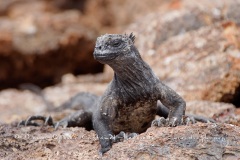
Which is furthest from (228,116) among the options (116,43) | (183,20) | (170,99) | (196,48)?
(183,20)

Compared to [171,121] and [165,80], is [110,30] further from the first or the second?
[171,121]

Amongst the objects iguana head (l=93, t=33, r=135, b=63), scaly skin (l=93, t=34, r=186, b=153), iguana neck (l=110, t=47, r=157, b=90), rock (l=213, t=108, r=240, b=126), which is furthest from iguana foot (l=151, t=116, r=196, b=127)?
rock (l=213, t=108, r=240, b=126)

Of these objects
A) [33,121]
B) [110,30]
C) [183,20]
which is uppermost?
[110,30]

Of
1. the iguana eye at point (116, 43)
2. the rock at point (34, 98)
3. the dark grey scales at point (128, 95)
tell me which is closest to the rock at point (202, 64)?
the rock at point (34, 98)

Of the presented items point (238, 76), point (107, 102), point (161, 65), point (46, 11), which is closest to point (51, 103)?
point (161, 65)

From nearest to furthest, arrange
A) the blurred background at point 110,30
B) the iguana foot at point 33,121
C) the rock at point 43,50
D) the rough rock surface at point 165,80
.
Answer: the rough rock surface at point 165,80 < the iguana foot at point 33,121 < the blurred background at point 110,30 < the rock at point 43,50

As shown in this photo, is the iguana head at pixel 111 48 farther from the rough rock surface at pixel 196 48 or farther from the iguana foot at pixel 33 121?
the rough rock surface at pixel 196 48

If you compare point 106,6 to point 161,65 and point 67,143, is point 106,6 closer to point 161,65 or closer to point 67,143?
point 161,65

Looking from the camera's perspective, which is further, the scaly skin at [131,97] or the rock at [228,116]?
the rock at [228,116]
